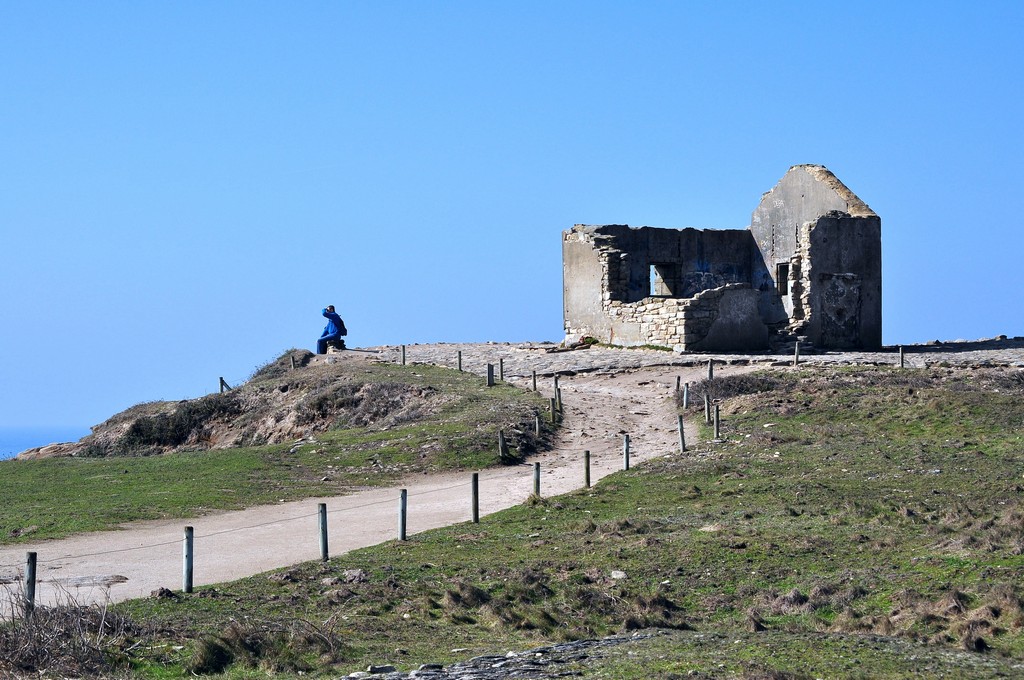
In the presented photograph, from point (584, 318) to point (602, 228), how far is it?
10.2ft

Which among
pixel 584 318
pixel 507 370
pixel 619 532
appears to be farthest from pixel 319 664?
pixel 584 318

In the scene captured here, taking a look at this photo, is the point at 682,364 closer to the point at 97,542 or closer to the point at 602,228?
the point at 602,228

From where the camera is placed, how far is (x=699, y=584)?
51.5 feet

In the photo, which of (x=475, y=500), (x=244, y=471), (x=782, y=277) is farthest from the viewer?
(x=782, y=277)

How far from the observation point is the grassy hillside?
12.1 metres

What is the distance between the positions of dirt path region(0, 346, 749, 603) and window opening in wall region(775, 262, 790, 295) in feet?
45.3

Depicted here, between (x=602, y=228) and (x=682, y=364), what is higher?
(x=602, y=228)

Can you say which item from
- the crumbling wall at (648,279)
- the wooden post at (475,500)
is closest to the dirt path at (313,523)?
the wooden post at (475,500)

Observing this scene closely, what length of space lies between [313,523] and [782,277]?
28.7m

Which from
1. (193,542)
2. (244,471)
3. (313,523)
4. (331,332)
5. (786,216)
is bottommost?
(313,523)

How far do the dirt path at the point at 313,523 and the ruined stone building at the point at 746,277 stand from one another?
7458mm

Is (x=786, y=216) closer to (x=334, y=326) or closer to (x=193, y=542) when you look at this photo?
(x=334, y=326)

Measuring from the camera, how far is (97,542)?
786 inches

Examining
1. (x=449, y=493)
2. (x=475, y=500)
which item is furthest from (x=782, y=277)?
(x=475, y=500)
